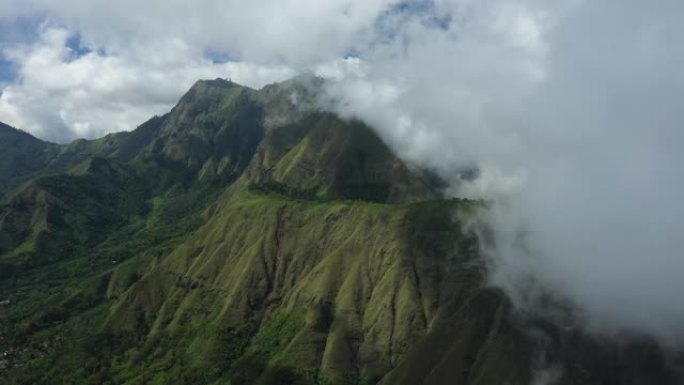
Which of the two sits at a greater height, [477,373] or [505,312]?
[505,312]

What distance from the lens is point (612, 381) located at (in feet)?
572

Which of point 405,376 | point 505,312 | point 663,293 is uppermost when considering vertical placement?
point 663,293

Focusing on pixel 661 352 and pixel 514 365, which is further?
pixel 514 365

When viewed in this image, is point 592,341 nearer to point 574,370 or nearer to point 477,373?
point 574,370

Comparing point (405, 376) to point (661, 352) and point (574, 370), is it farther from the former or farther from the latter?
point (661, 352)

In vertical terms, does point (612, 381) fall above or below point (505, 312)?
below

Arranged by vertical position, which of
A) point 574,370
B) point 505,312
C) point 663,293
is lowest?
point 574,370

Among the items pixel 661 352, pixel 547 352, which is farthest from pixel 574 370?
pixel 661 352

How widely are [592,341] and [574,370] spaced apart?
9882mm

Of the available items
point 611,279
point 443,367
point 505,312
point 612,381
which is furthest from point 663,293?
point 443,367

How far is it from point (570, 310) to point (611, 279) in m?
15.1

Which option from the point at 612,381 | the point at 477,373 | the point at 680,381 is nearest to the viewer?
the point at 680,381

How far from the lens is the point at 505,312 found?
199250mm

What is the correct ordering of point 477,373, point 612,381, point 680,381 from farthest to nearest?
point 477,373
point 612,381
point 680,381
